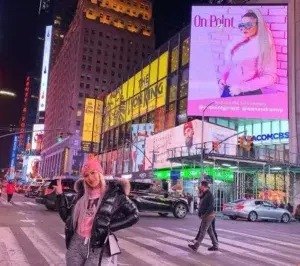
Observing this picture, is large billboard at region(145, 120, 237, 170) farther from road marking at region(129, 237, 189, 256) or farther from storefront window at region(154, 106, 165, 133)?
road marking at region(129, 237, 189, 256)

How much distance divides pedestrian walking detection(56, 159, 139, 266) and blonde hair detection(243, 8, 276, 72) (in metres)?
45.6

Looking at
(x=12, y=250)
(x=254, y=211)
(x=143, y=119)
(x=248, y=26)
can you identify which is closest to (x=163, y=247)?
(x=12, y=250)

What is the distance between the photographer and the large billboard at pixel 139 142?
187 feet

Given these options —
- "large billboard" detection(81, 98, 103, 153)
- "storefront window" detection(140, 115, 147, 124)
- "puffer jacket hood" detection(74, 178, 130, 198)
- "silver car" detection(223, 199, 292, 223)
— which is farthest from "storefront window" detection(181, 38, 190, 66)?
"puffer jacket hood" detection(74, 178, 130, 198)

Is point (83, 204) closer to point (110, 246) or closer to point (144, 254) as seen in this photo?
point (110, 246)

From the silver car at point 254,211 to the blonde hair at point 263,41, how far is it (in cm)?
2333

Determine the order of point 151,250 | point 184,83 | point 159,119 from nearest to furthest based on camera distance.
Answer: point 151,250 < point 184,83 < point 159,119

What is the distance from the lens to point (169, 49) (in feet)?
197

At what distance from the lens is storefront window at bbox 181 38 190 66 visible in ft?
177

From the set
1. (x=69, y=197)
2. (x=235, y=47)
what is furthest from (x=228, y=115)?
(x=69, y=197)

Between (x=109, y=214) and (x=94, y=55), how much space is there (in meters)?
132

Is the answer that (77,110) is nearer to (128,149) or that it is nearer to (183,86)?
(128,149)

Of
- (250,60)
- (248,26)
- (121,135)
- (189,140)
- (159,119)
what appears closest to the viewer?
(189,140)

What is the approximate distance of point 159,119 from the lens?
58.8 metres
